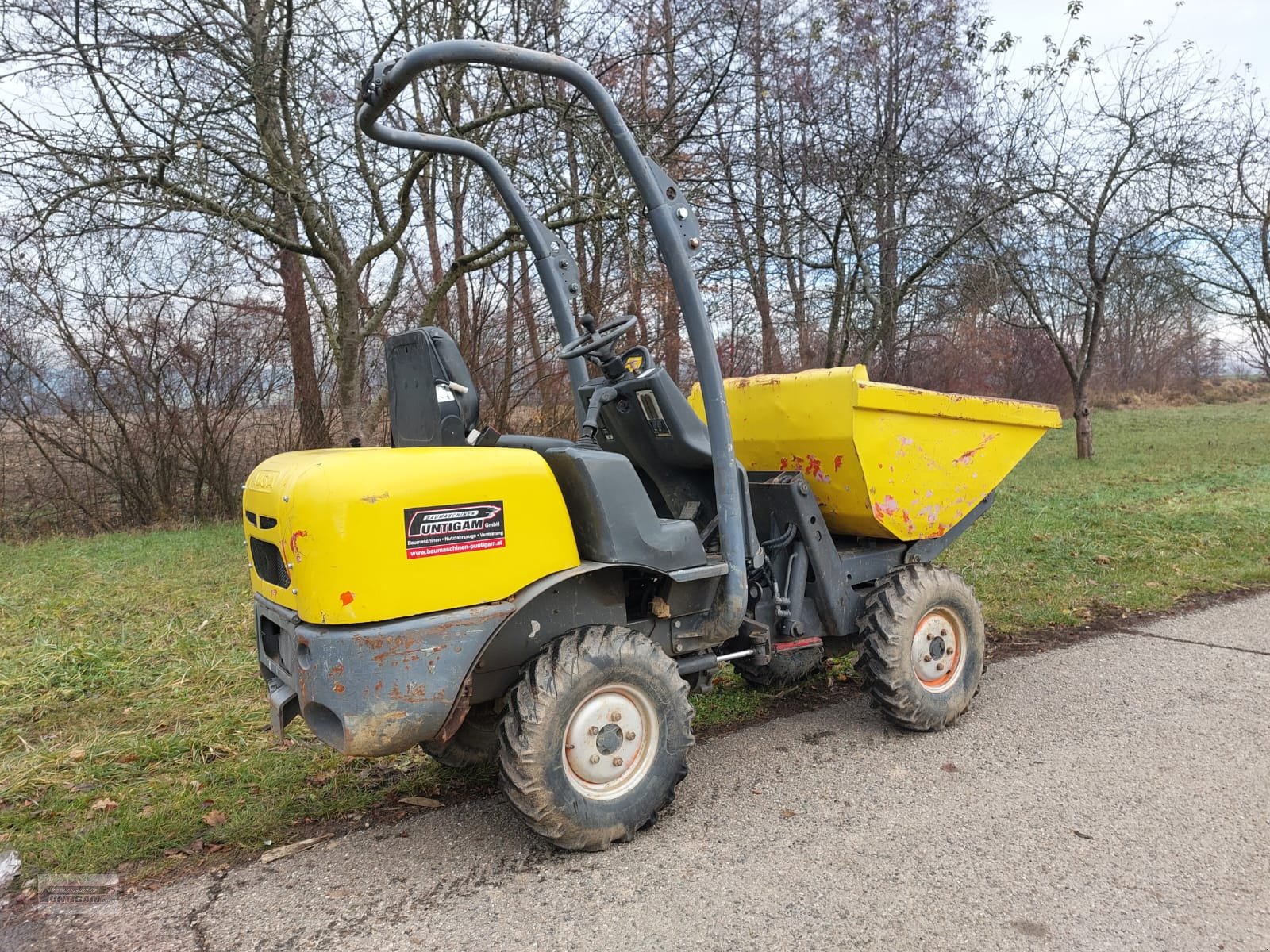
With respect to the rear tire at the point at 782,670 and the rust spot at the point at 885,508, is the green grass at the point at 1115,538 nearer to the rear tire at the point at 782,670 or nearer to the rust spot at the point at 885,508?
the rear tire at the point at 782,670

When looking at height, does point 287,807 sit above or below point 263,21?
below

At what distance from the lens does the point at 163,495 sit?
12750mm

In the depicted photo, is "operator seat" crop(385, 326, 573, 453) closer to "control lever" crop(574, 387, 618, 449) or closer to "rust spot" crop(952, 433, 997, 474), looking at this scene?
"control lever" crop(574, 387, 618, 449)

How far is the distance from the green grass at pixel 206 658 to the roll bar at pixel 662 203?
1.16 metres

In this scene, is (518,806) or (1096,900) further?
(518,806)

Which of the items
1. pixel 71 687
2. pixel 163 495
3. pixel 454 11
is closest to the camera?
pixel 71 687

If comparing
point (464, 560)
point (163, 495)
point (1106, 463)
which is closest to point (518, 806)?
point (464, 560)

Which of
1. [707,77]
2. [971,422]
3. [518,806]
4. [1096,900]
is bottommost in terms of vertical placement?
[1096,900]

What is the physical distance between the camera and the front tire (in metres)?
3.04

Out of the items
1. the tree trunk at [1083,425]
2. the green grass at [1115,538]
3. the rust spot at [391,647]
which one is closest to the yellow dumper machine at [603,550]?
the rust spot at [391,647]

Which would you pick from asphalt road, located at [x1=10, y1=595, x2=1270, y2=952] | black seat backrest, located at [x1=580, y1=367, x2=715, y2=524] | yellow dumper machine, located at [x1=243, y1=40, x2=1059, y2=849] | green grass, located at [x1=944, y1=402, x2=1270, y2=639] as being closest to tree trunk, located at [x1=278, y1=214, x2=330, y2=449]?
green grass, located at [x1=944, y1=402, x2=1270, y2=639]

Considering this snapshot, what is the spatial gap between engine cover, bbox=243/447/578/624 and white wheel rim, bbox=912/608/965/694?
1.90 m

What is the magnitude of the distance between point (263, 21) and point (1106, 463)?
1394cm

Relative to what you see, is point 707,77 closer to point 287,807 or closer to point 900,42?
point 900,42
